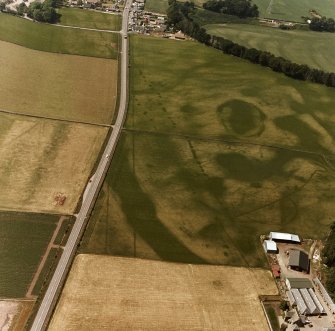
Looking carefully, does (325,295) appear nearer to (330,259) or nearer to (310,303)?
(310,303)

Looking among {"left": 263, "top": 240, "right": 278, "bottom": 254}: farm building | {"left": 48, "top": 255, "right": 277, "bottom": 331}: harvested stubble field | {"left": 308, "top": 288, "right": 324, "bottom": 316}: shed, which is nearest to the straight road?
{"left": 48, "top": 255, "right": 277, "bottom": 331}: harvested stubble field

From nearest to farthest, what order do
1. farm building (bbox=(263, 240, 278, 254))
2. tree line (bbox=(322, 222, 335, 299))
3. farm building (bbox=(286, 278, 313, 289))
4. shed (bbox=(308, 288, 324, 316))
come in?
shed (bbox=(308, 288, 324, 316)) → farm building (bbox=(286, 278, 313, 289)) → tree line (bbox=(322, 222, 335, 299)) → farm building (bbox=(263, 240, 278, 254))

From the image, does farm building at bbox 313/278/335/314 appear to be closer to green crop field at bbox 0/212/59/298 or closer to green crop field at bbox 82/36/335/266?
green crop field at bbox 82/36/335/266

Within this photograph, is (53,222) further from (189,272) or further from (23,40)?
(23,40)

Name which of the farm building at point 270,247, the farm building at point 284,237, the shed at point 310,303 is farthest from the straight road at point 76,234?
the shed at point 310,303

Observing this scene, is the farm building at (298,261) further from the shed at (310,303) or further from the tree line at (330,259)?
the shed at (310,303)

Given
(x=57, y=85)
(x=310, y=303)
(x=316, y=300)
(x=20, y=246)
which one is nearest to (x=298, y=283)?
(x=316, y=300)
